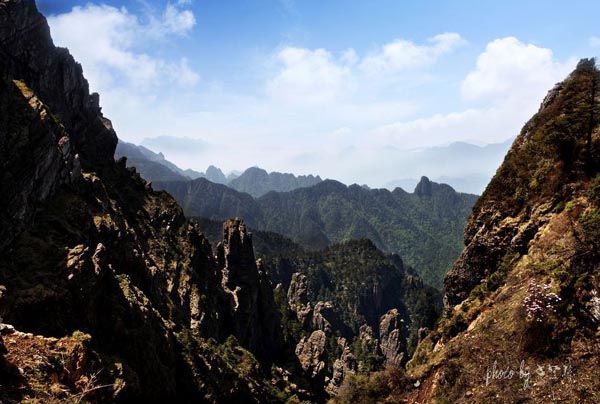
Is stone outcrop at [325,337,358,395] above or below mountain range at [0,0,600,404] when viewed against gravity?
below

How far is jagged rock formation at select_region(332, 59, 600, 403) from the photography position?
22.5m

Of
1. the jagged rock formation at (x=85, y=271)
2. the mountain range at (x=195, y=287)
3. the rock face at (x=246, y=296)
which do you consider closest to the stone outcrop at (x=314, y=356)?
the rock face at (x=246, y=296)

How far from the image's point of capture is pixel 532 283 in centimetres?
2453

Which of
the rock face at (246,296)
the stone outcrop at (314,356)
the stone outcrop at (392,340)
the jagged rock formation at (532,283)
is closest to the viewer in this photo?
the jagged rock formation at (532,283)

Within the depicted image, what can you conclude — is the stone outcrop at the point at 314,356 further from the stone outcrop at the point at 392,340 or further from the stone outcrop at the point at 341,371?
the stone outcrop at the point at 392,340

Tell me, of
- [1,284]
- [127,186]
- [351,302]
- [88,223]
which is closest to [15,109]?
[88,223]

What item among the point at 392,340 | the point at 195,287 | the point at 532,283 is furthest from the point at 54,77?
the point at 392,340

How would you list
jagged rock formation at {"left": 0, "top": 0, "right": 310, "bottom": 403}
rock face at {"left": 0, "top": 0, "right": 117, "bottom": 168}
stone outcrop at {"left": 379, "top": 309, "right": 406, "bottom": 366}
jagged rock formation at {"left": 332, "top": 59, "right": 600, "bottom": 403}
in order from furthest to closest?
1. stone outcrop at {"left": 379, "top": 309, "right": 406, "bottom": 366}
2. rock face at {"left": 0, "top": 0, "right": 117, "bottom": 168}
3. jagged rock formation at {"left": 332, "top": 59, "right": 600, "bottom": 403}
4. jagged rock formation at {"left": 0, "top": 0, "right": 310, "bottom": 403}

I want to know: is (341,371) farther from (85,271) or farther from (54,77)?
(54,77)

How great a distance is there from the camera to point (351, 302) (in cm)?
18875

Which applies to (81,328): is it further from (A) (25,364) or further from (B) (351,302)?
(B) (351,302)

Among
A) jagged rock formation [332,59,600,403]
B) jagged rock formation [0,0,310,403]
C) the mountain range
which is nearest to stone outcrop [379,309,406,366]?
jagged rock formation [0,0,310,403]

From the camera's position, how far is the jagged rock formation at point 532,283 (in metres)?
22.5

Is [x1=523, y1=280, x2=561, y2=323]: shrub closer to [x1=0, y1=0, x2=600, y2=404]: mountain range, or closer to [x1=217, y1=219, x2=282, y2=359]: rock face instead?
[x1=0, y1=0, x2=600, y2=404]: mountain range
